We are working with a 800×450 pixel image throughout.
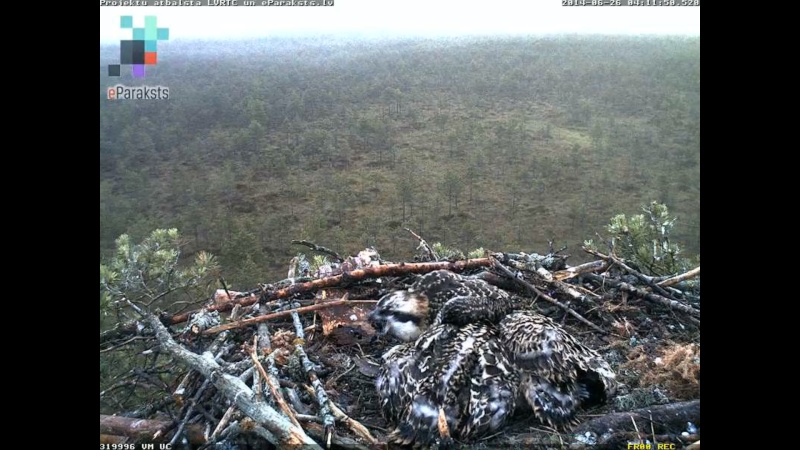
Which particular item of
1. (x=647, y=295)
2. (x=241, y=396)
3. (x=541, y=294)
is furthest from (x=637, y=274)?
(x=241, y=396)

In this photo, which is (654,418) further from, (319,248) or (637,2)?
(637,2)

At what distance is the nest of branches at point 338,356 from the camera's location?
351 centimetres

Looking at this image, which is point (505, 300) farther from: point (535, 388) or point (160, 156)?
point (160, 156)

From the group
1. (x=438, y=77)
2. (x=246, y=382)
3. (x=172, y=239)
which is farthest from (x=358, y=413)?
(x=438, y=77)

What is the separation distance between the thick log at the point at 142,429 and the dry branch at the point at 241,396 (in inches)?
12.0

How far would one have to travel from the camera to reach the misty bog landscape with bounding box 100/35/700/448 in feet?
14.1

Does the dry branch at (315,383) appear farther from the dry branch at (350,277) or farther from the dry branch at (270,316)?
the dry branch at (350,277)

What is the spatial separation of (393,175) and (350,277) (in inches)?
34.8

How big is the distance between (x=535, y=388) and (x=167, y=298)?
2.75 metres

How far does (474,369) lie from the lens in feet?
11.4

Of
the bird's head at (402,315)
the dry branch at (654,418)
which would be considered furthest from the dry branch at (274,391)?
the dry branch at (654,418)

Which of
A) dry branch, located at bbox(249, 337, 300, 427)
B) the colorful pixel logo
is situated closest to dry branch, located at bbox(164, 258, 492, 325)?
dry branch, located at bbox(249, 337, 300, 427)

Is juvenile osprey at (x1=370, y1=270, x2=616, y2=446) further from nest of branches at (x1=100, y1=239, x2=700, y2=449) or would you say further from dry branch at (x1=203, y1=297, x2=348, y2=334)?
dry branch at (x1=203, y1=297, x2=348, y2=334)
